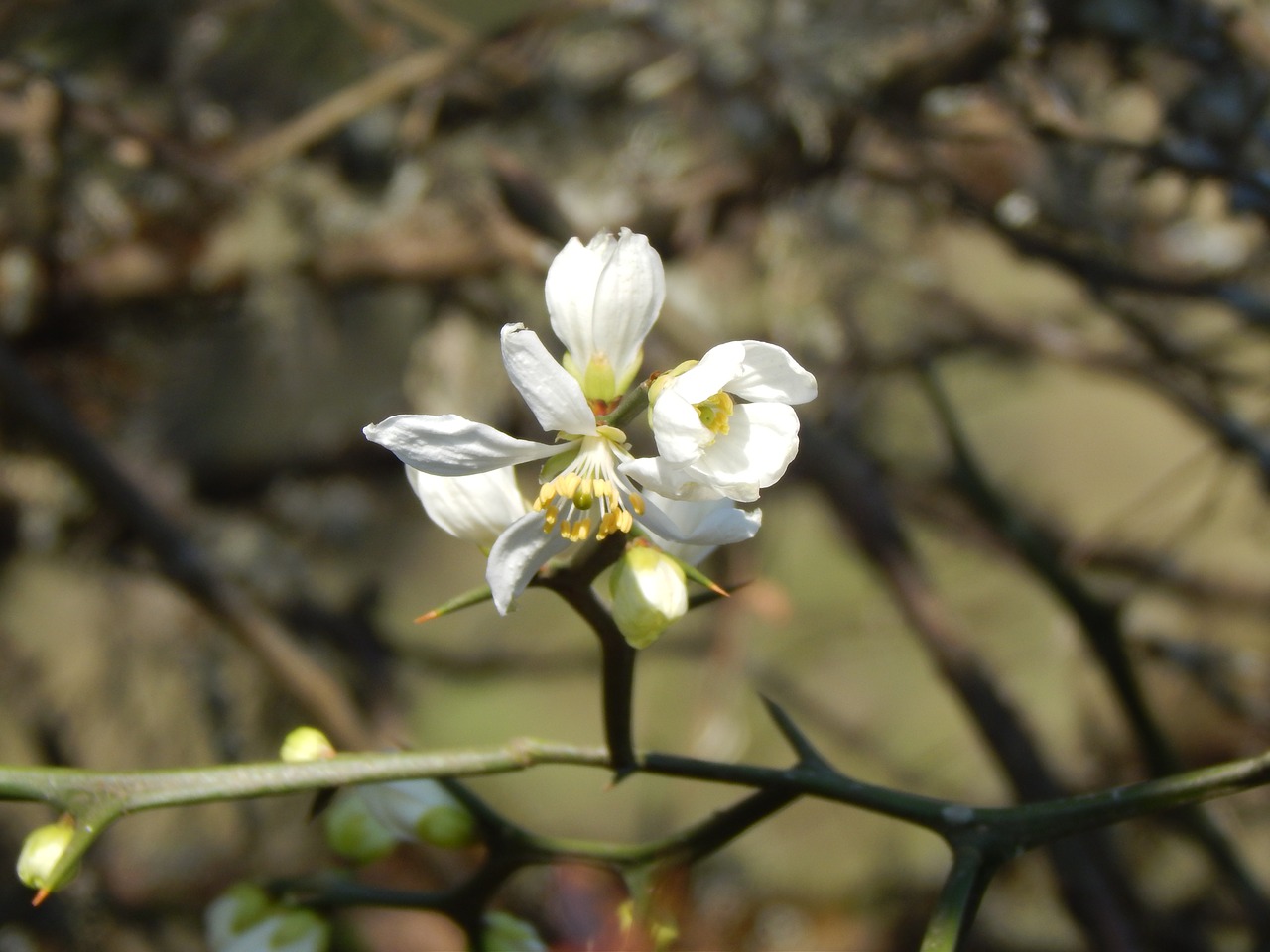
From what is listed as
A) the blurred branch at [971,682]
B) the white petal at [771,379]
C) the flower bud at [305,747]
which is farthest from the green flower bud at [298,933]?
the blurred branch at [971,682]

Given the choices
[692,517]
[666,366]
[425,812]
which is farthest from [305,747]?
[666,366]

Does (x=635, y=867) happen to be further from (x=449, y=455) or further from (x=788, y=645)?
(x=788, y=645)

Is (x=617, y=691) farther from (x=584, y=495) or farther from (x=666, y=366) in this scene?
(x=666, y=366)

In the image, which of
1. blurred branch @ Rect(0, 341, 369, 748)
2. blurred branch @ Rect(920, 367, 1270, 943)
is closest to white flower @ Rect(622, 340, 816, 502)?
blurred branch @ Rect(920, 367, 1270, 943)

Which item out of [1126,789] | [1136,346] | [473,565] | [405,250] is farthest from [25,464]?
[1136,346]

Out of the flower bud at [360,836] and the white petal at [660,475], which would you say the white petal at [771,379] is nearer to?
the white petal at [660,475]

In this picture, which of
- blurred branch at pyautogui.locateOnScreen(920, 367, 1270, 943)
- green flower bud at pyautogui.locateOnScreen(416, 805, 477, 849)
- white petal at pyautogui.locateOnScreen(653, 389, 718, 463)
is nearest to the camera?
white petal at pyautogui.locateOnScreen(653, 389, 718, 463)

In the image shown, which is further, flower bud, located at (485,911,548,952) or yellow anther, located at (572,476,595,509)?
flower bud, located at (485,911,548,952)

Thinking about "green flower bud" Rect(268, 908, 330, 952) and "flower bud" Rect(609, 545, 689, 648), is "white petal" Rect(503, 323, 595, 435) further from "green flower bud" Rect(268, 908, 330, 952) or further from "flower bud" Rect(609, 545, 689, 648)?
"green flower bud" Rect(268, 908, 330, 952)
